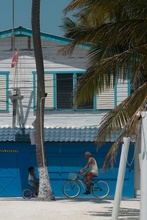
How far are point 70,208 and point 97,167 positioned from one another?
5967 mm

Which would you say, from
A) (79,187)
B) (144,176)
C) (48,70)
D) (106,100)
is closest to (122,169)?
(144,176)

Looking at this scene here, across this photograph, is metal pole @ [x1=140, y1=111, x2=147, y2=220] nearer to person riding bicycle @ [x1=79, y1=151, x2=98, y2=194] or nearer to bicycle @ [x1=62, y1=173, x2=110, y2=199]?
person riding bicycle @ [x1=79, y1=151, x2=98, y2=194]

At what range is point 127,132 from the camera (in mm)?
14992

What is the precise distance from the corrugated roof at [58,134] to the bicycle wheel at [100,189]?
1.78 m

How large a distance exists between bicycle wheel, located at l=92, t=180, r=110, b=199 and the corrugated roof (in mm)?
1776

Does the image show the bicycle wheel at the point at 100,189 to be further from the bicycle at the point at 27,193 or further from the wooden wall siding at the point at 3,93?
the wooden wall siding at the point at 3,93

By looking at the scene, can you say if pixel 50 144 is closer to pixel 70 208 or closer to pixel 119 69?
pixel 70 208

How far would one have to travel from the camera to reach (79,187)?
24.6 meters

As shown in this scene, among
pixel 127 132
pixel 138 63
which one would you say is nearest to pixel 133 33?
pixel 138 63

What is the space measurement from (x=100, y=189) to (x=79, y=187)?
0.85 meters

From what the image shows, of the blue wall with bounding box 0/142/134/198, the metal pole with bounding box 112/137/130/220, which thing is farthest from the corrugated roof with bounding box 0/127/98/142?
the metal pole with bounding box 112/137/130/220

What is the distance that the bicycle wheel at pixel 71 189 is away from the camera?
967 inches

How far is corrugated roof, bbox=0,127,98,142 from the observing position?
82.3ft

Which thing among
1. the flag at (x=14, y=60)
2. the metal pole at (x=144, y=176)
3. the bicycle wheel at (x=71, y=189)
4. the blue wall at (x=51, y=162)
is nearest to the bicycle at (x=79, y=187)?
the bicycle wheel at (x=71, y=189)
